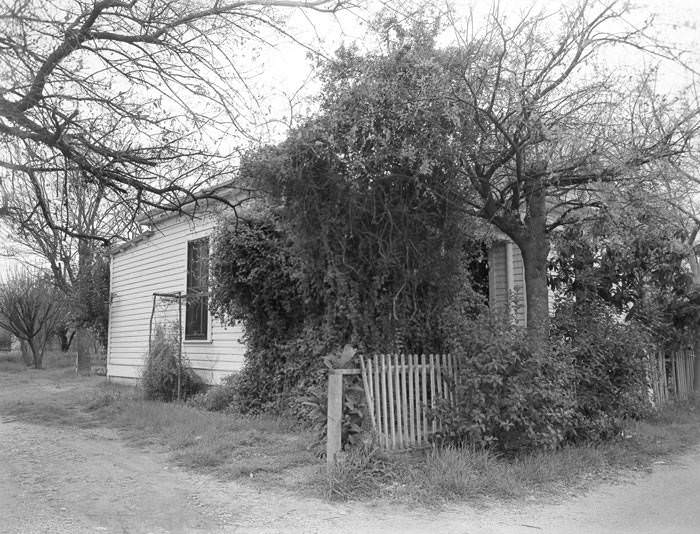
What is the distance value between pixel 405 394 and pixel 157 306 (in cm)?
1015

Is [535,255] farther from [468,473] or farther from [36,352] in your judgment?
[36,352]

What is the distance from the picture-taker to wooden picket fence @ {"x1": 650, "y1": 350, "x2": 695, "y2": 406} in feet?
37.2

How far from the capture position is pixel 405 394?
6.98 meters

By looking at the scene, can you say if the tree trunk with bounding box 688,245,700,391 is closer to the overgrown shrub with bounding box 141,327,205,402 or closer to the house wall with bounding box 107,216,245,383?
the house wall with bounding box 107,216,245,383

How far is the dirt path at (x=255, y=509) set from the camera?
508cm

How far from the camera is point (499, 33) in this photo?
7.12 meters

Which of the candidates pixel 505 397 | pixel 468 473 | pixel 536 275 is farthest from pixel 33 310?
pixel 468 473

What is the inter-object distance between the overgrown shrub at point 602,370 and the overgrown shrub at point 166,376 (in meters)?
8.04

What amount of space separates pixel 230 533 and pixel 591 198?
5793mm

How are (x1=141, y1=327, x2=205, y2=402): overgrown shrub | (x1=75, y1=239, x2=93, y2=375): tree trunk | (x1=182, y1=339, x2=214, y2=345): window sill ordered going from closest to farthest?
(x1=141, y1=327, x2=205, y2=402): overgrown shrub < (x1=182, y1=339, x2=214, y2=345): window sill < (x1=75, y1=239, x2=93, y2=375): tree trunk

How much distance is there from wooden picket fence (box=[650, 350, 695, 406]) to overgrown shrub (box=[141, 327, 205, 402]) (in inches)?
352

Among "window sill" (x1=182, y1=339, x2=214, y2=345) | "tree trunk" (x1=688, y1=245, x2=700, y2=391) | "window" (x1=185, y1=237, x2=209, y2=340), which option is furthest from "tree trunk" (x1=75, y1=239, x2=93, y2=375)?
"tree trunk" (x1=688, y1=245, x2=700, y2=391)

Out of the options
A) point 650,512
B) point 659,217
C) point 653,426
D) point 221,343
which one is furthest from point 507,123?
point 221,343

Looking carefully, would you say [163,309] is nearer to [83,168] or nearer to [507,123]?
[83,168]
